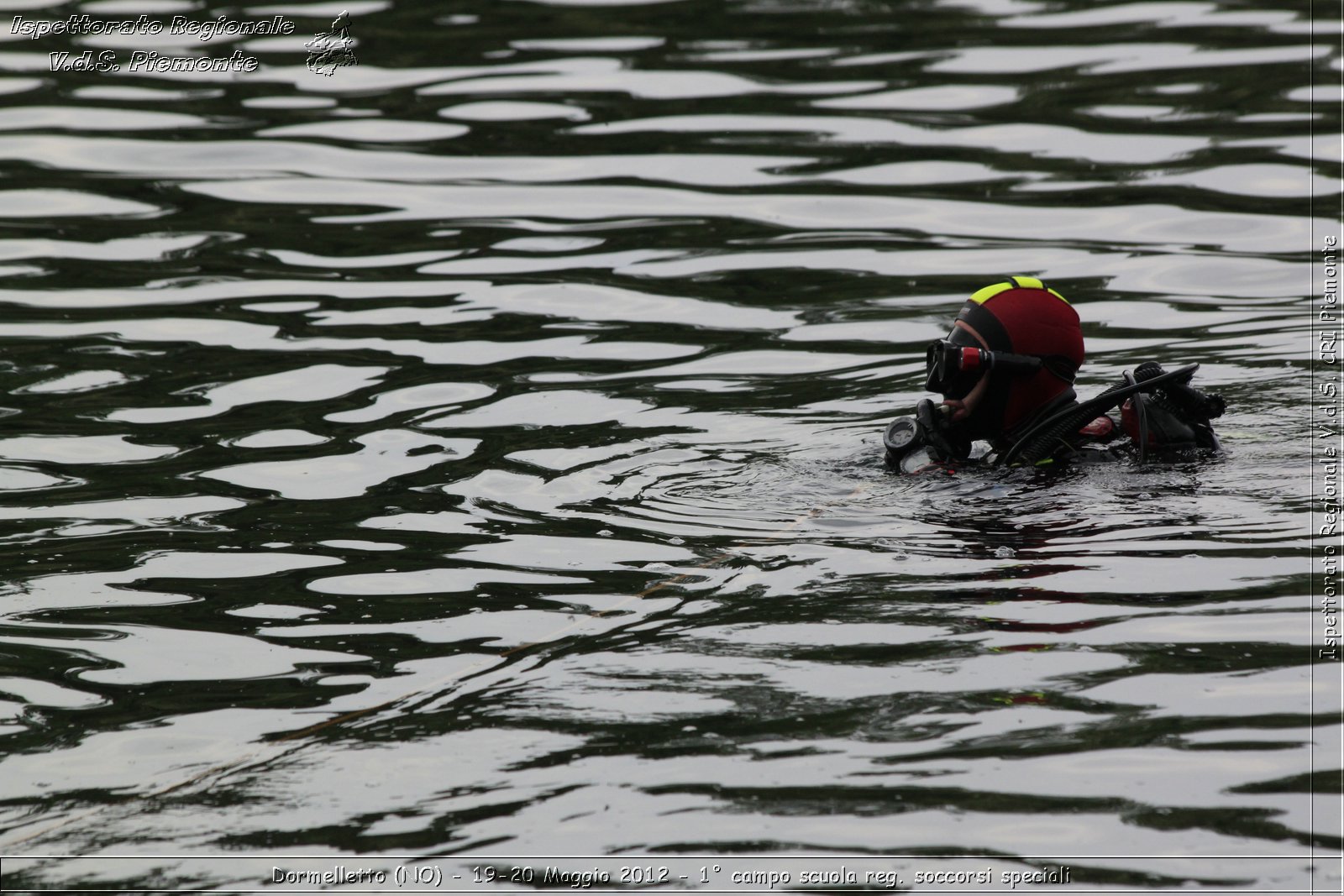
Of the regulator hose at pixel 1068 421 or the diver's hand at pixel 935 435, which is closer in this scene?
the regulator hose at pixel 1068 421

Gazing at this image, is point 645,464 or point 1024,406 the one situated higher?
point 1024,406

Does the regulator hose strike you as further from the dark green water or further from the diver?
the dark green water

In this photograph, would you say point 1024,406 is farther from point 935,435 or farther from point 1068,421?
point 935,435

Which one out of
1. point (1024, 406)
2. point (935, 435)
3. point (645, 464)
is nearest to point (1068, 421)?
point (1024, 406)

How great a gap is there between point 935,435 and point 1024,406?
37cm

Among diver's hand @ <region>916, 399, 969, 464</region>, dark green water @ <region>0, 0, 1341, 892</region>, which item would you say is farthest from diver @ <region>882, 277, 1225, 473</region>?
dark green water @ <region>0, 0, 1341, 892</region>

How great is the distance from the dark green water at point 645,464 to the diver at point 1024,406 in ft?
0.59

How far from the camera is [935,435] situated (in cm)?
674

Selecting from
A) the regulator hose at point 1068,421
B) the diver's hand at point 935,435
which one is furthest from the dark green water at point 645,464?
the diver's hand at point 935,435

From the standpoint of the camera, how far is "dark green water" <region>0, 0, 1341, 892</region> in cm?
411

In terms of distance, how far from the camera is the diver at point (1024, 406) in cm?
648

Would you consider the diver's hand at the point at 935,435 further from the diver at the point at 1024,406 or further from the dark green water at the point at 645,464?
the dark green water at the point at 645,464

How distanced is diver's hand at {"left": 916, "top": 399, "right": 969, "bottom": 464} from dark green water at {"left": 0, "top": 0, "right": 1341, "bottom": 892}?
306 mm

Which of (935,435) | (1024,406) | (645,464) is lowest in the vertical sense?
(645,464)
